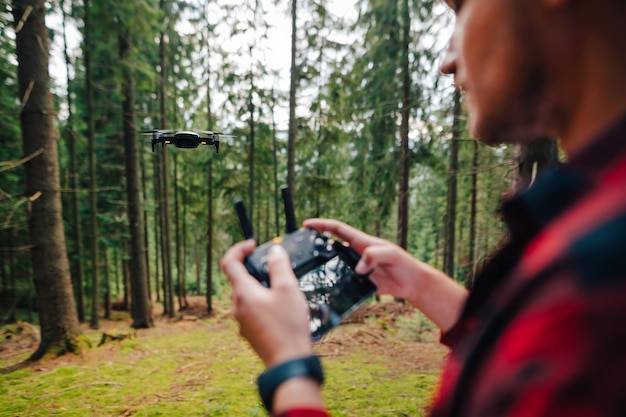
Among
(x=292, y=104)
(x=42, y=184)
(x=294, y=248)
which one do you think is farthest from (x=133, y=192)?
(x=294, y=248)

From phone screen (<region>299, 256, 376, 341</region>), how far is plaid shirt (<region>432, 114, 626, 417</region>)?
732mm

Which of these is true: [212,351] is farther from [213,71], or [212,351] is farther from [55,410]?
[213,71]

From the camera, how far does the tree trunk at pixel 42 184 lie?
5.90m

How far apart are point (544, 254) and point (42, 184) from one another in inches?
295

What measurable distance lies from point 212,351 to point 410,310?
792 cm

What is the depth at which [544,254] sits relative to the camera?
18.6 inches

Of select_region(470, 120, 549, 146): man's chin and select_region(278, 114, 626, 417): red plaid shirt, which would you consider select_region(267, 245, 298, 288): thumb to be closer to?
select_region(278, 114, 626, 417): red plaid shirt

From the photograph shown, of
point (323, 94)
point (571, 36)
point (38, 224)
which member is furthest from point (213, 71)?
point (571, 36)

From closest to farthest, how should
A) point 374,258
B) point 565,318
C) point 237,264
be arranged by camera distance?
1. point 565,318
2. point 237,264
3. point 374,258

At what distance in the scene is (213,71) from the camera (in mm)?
14133

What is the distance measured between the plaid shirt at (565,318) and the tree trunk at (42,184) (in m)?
7.14

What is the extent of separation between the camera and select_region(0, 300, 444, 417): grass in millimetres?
4844

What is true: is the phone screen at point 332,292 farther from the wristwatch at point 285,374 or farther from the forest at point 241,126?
the forest at point 241,126

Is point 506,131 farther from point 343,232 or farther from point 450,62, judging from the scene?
point 343,232
